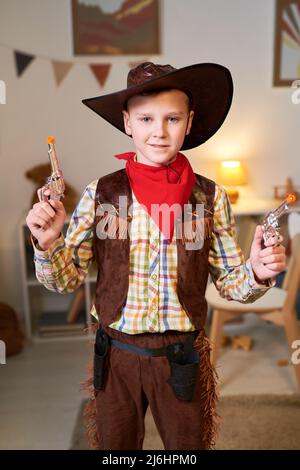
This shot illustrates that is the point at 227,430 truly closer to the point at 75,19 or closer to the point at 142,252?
the point at 142,252

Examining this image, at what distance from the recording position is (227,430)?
1585 millimetres

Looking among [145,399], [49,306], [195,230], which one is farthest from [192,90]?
[49,306]

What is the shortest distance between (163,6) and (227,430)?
1.65 metres

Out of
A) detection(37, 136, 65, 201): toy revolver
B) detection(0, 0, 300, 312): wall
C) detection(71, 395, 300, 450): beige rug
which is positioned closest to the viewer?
detection(37, 136, 65, 201): toy revolver

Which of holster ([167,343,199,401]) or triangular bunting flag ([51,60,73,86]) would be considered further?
triangular bunting flag ([51,60,73,86])

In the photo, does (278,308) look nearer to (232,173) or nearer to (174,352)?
(232,173)

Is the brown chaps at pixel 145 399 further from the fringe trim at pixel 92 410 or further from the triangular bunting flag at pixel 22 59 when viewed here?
the triangular bunting flag at pixel 22 59

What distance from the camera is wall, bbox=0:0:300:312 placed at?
84.4 inches

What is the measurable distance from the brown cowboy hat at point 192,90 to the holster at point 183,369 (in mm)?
356

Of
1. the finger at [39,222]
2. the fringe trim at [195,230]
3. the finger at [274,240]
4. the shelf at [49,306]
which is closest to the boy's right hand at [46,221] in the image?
the finger at [39,222]

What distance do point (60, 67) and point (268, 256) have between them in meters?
1.69

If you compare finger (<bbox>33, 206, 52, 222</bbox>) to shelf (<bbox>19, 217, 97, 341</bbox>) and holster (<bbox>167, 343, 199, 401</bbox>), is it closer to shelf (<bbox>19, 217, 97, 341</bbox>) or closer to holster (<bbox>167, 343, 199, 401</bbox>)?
holster (<bbox>167, 343, 199, 401</bbox>)

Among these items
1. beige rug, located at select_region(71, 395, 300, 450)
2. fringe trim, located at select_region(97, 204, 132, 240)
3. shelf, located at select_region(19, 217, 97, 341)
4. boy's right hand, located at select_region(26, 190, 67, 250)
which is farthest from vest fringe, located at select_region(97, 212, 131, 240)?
shelf, located at select_region(19, 217, 97, 341)

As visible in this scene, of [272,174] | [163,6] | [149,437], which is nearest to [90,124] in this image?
[163,6]
